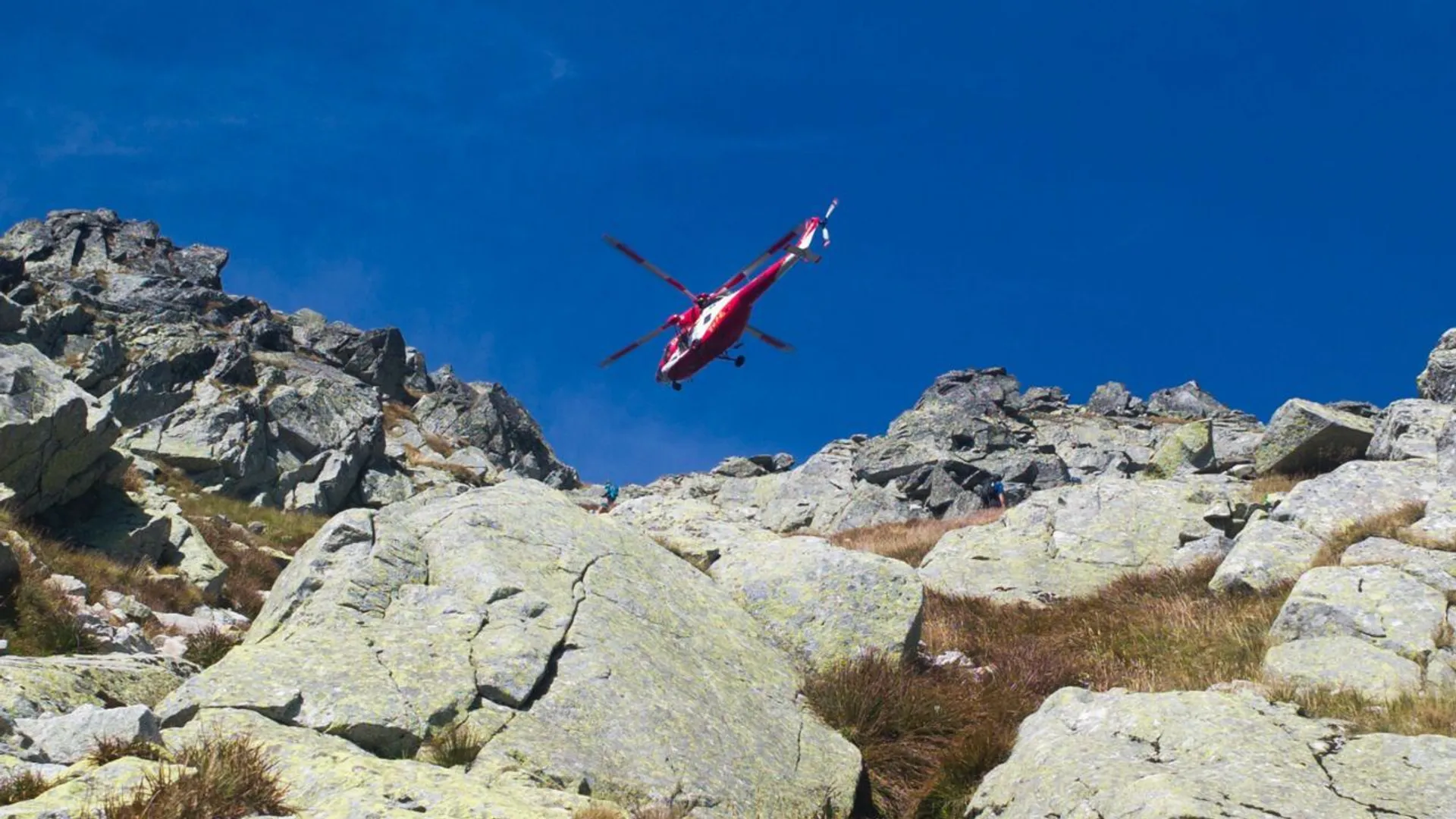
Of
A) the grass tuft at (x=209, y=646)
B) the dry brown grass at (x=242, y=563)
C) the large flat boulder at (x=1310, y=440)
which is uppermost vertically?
the large flat boulder at (x=1310, y=440)

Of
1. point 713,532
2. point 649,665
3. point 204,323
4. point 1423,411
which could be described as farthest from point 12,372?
point 204,323

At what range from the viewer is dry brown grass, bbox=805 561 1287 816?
29.1 ft

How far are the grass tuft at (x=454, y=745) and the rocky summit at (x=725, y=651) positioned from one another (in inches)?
1.0

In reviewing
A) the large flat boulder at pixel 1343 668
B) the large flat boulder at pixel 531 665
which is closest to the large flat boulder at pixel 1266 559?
the large flat boulder at pixel 1343 668

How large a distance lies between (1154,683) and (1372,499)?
9.45 m

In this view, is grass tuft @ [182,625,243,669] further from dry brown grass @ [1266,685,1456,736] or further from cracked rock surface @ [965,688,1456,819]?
dry brown grass @ [1266,685,1456,736]

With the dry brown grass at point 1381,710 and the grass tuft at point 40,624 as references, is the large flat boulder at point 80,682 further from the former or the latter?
the dry brown grass at point 1381,710

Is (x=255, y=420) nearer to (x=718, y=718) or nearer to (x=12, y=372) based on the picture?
(x=12, y=372)

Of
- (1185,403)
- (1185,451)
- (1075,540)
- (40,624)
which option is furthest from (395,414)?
(1185,403)

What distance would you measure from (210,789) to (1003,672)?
8570mm

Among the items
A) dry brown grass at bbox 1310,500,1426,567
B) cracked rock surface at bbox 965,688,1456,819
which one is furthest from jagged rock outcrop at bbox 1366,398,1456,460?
cracked rock surface at bbox 965,688,1456,819

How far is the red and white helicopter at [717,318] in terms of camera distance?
36.5 m

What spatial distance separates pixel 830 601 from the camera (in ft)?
37.9

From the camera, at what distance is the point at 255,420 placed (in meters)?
42.7
